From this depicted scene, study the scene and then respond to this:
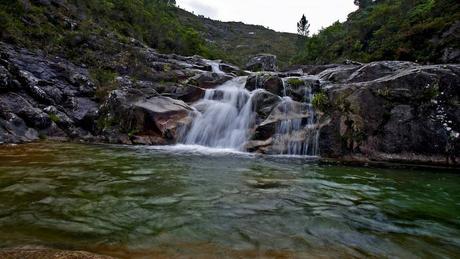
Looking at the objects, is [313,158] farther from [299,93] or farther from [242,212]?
[242,212]

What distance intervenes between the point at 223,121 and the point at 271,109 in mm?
2141

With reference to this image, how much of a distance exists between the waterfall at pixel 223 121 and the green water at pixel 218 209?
469 cm

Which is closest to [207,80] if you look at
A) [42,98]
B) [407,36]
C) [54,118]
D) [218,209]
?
[42,98]

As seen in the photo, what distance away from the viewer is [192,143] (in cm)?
1368

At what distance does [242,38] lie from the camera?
283ft

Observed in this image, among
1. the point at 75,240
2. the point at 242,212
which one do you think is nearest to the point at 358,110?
the point at 242,212

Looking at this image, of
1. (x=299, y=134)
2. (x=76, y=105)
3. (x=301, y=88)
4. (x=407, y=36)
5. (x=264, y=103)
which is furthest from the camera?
(x=407, y=36)

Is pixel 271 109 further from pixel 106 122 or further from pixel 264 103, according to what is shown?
pixel 106 122

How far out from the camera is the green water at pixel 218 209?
3713 mm

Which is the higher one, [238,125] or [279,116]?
[279,116]

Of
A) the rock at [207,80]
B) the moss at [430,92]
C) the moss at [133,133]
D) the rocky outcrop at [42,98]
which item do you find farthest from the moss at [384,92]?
the rocky outcrop at [42,98]

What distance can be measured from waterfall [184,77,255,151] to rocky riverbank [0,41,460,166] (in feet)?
1.32

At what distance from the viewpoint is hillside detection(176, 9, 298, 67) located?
74.4 m

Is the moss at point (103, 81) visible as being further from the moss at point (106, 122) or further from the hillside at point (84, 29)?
the moss at point (106, 122)
